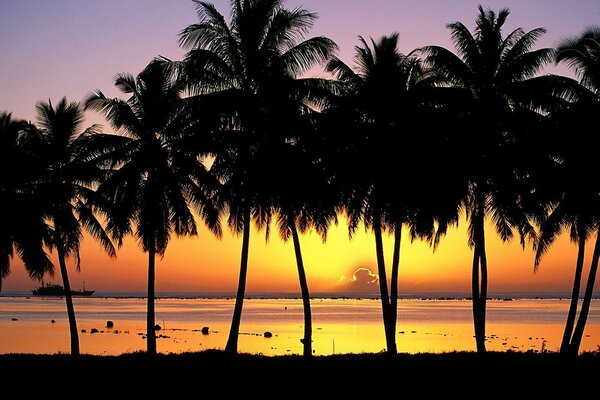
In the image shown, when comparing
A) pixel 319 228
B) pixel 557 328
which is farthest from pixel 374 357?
pixel 557 328

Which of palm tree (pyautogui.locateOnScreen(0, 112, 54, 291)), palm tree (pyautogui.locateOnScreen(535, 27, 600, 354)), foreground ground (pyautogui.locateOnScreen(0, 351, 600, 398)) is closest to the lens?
foreground ground (pyautogui.locateOnScreen(0, 351, 600, 398))

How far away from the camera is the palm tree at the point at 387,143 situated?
Result: 107 ft

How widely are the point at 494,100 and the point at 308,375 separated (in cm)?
1439

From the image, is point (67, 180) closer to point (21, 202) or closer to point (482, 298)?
point (21, 202)

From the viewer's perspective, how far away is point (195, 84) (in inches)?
1284

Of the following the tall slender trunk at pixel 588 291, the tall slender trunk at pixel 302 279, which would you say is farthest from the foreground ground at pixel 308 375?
the tall slender trunk at pixel 302 279

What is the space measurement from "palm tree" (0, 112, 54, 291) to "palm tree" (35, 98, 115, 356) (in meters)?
0.50

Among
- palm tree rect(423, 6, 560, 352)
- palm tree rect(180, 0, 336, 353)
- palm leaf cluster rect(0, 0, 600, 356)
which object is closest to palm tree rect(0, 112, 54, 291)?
palm leaf cluster rect(0, 0, 600, 356)

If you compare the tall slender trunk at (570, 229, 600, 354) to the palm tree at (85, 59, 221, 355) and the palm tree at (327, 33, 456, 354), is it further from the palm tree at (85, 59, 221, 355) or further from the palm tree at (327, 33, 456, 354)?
the palm tree at (85, 59, 221, 355)

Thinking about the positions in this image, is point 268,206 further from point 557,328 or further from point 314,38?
point 557,328

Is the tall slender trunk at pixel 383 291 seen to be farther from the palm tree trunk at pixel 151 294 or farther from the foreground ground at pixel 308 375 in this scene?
the palm tree trunk at pixel 151 294

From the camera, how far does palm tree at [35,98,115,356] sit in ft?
116

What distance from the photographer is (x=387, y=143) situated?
1293 inches

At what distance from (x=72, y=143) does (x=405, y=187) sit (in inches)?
614
